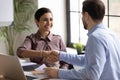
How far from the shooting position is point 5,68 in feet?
6.81

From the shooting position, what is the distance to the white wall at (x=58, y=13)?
13.7 feet

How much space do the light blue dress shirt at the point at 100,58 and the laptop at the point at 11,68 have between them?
0.98ft

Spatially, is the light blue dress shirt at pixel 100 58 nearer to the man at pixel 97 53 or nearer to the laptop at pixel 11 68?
the man at pixel 97 53

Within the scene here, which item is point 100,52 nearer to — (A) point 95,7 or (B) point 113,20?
(A) point 95,7

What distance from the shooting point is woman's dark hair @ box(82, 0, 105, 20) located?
6.53 feet

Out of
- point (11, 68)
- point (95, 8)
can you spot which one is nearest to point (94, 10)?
point (95, 8)

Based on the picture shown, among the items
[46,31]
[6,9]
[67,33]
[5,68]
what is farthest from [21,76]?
[67,33]

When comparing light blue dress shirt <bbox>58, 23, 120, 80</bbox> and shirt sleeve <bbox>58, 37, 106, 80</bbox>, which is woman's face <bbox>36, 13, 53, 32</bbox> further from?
shirt sleeve <bbox>58, 37, 106, 80</bbox>

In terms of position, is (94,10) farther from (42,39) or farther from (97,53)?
(42,39)

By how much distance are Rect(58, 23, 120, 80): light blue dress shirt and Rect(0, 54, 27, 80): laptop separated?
300 mm

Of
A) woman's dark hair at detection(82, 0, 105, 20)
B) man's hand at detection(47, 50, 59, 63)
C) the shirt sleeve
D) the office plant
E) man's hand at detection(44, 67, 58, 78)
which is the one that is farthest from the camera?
the office plant

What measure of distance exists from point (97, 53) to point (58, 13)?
8.19 feet

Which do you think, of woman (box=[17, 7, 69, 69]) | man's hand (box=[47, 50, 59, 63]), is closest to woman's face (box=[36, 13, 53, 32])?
woman (box=[17, 7, 69, 69])

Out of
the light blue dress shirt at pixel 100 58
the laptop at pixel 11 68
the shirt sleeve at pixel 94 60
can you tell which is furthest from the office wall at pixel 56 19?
the shirt sleeve at pixel 94 60
